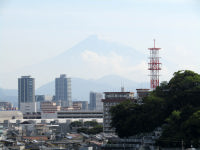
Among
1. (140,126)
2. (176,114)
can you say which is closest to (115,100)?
(140,126)

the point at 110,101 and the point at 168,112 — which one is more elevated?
the point at 110,101

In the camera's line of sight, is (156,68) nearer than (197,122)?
No

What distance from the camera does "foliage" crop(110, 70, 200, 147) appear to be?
239 feet

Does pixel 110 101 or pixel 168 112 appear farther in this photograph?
pixel 110 101

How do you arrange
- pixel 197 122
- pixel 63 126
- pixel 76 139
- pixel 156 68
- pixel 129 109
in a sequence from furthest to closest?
pixel 63 126, pixel 156 68, pixel 76 139, pixel 129 109, pixel 197 122

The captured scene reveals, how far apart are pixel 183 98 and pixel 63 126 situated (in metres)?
81.3

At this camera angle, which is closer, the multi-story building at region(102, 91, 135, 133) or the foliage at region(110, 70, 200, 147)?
the foliage at region(110, 70, 200, 147)

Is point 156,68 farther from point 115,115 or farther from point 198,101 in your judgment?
point 198,101

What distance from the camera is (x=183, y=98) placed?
260 ft

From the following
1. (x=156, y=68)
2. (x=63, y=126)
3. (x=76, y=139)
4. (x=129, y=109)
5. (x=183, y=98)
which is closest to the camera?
(x=183, y=98)

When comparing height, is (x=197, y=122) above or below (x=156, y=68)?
below

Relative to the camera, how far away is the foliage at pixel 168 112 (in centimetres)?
7281

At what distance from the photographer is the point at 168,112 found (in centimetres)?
8025

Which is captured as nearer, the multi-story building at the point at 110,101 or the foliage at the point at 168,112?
the foliage at the point at 168,112
